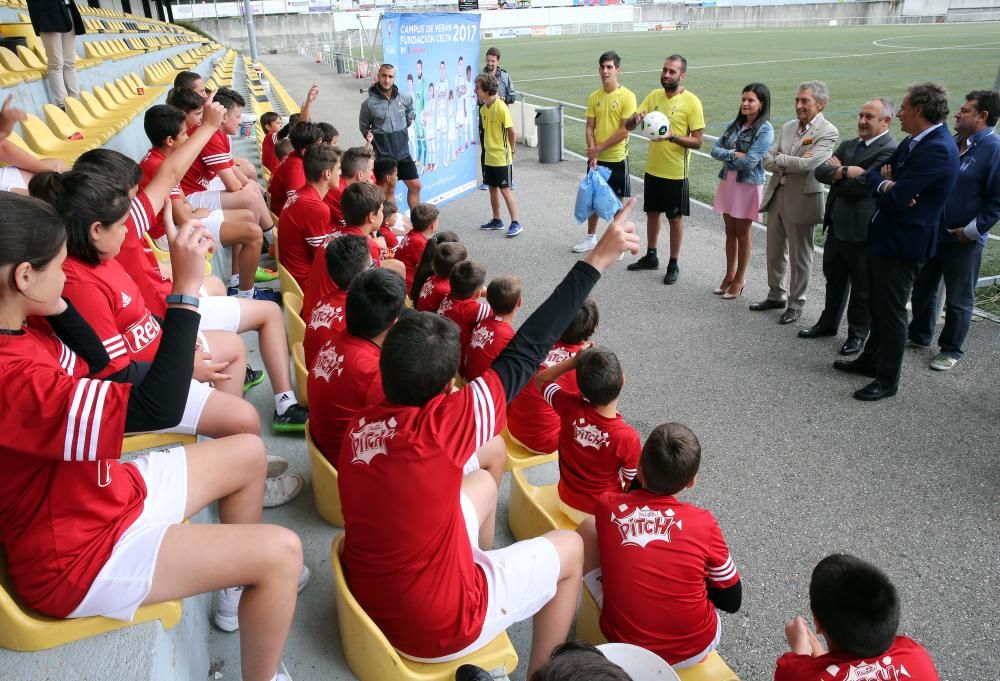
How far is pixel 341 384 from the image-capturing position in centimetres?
265

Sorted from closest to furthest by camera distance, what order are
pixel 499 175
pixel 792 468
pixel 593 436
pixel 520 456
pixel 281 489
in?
1. pixel 593 436
2. pixel 281 489
3. pixel 520 456
4. pixel 792 468
5. pixel 499 175

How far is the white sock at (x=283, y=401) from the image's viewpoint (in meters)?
3.67

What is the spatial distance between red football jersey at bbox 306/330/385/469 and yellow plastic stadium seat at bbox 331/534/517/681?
674 mm

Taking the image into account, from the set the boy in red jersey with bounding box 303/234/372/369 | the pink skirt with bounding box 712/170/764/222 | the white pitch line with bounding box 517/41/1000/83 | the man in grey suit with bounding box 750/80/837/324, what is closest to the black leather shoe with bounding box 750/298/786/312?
the man in grey suit with bounding box 750/80/837/324

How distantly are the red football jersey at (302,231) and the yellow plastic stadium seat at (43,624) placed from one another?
3.20 metres

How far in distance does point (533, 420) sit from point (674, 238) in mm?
3754

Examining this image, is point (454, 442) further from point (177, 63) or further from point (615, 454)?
point (177, 63)

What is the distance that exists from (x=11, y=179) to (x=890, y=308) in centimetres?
517

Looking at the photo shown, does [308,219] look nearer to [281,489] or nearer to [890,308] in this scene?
[281,489]

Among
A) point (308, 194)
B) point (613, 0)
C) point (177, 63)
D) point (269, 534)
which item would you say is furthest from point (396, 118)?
point (613, 0)

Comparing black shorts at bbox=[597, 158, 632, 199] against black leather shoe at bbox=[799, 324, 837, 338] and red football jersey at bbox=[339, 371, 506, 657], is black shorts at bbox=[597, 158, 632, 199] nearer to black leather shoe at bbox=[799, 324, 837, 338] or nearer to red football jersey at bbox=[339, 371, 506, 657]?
black leather shoe at bbox=[799, 324, 837, 338]

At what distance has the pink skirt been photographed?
226 inches

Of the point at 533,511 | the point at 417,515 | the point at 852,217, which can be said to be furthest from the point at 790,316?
the point at 417,515

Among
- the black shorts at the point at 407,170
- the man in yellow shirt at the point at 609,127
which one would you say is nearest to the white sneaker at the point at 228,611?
the man in yellow shirt at the point at 609,127
